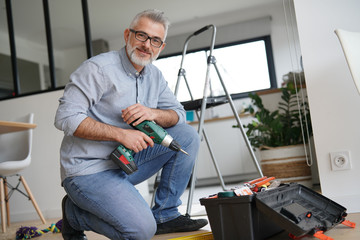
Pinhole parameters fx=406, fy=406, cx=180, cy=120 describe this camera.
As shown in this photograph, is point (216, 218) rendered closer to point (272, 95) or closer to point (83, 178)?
point (83, 178)

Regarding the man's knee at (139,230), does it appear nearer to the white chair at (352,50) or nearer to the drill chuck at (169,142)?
the drill chuck at (169,142)

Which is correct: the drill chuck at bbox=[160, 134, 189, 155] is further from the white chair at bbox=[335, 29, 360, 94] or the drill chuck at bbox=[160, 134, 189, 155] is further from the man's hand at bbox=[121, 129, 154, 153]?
the white chair at bbox=[335, 29, 360, 94]

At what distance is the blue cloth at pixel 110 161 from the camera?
1.56 m

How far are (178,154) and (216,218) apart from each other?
46 cm

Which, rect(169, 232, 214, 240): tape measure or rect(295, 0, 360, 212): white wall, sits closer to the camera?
rect(169, 232, 214, 240): tape measure

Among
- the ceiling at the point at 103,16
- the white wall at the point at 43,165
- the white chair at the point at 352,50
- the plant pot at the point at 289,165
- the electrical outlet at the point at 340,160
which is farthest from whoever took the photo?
the ceiling at the point at 103,16

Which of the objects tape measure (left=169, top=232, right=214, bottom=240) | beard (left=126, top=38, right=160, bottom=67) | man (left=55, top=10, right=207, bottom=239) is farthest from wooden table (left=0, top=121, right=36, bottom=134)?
tape measure (left=169, top=232, right=214, bottom=240)

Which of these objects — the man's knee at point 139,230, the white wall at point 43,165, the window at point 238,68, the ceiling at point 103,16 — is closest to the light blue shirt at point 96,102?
the man's knee at point 139,230

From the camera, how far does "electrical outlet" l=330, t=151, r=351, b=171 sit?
2.31m

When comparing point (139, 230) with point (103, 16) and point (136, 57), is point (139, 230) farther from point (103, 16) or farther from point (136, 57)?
point (103, 16)

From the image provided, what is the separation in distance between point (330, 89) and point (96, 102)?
1.40 metres

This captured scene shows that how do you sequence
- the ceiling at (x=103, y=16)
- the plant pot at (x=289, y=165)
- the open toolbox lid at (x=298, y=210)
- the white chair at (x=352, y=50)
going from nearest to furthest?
1. the open toolbox lid at (x=298, y=210)
2. the white chair at (x=352, y=50)
3. the plant pot at (x=289, y=165)
4. the ceiling at (x=103, y=16)

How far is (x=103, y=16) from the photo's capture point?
6.04m

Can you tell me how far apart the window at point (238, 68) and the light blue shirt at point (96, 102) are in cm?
452
